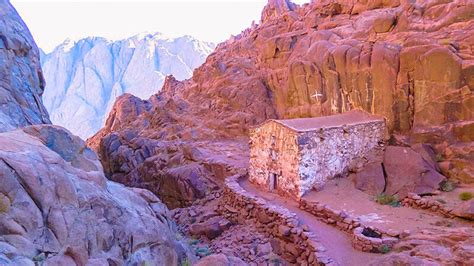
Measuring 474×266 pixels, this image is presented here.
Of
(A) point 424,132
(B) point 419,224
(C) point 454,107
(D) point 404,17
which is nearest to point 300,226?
(B) point 419,224

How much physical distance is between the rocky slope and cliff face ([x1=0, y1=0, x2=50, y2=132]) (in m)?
2.21

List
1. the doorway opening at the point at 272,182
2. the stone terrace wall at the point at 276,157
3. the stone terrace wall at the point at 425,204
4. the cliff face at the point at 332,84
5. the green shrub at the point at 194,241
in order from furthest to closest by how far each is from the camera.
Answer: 1. the doorway opening at the point at 272,182
2. the cliff face at the point at 332,84
3. the stone terrace wall at the point at 276,157
4. the green shrub at the point at 194,241
5. the stone terrace wall at the point at 425,204

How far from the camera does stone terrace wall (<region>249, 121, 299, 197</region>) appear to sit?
17016mm

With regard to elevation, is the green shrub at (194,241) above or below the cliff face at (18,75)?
below

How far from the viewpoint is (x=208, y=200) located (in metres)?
21.5

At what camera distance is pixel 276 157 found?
18.0m

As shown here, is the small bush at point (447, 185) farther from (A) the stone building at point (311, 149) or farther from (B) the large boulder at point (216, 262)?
(B) the large boulder at point (216, 262)

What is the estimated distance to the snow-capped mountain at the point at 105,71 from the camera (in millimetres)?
75750

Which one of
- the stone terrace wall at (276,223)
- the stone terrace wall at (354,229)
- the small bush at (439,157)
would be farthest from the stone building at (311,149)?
the small bush at (439,157)

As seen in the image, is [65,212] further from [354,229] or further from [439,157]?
[439,157]

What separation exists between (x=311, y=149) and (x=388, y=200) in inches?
141

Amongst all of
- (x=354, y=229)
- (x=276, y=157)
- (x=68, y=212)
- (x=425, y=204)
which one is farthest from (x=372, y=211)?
(x=68, y=212)

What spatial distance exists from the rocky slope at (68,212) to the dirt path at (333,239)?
4.89 m

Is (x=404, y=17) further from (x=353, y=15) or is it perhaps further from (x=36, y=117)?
(x=36, y=117)
